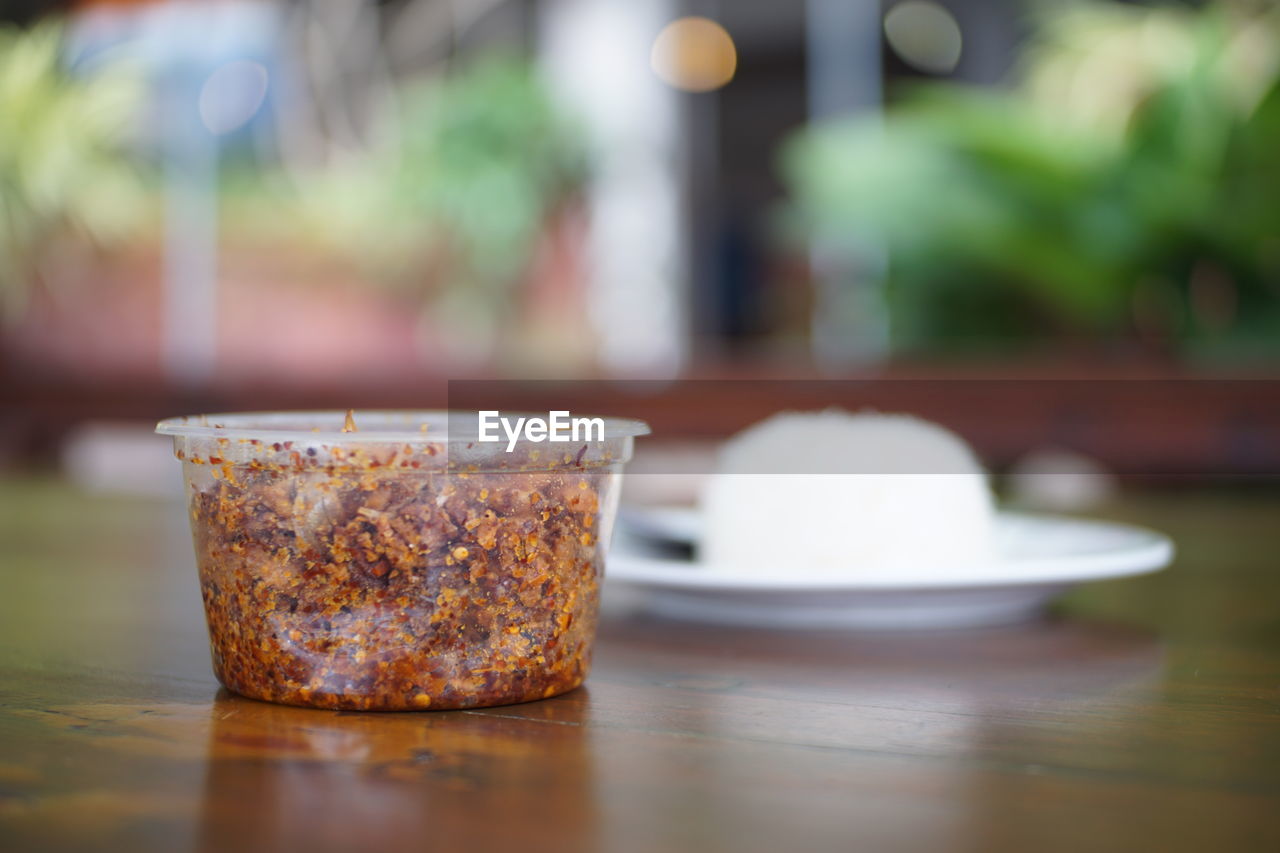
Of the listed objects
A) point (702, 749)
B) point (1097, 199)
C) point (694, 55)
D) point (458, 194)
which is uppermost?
point (694, 55)

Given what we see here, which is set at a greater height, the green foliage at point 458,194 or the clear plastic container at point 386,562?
the green foliage at point 458,194

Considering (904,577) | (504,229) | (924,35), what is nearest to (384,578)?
(904,577)

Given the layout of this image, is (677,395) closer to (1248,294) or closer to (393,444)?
(1248,294)

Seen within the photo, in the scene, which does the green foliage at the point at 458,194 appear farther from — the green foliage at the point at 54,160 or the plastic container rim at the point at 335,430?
the plastic container rim at the point at 335,430

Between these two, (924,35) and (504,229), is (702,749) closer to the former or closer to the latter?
(504,229)

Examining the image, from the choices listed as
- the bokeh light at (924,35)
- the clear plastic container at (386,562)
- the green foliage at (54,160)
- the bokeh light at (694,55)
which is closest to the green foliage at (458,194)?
the green foliage at (54,160)

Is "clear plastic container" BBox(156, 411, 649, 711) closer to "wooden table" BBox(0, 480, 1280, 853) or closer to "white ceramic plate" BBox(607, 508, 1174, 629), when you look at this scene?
"wooden table" BBox(0, 480, 1280, 853)

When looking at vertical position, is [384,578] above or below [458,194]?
below
